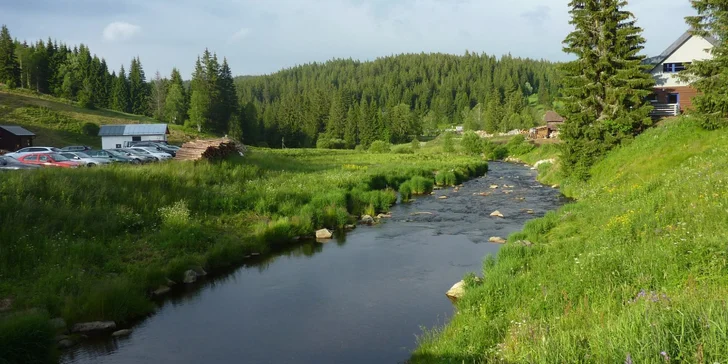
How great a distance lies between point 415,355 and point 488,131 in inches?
4830

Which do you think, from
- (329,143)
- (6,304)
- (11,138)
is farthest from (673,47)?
(11,138)

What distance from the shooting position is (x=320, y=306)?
13.5 m

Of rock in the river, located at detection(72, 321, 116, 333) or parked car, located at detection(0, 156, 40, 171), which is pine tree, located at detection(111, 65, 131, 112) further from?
rock in the river, located at detection(72, 321, 116, 333)

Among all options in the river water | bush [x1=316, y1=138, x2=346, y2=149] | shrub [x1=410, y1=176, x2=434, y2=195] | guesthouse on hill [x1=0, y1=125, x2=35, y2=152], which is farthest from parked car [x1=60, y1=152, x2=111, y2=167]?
bush [x1=316, y1=138, x2=346, y2=149]

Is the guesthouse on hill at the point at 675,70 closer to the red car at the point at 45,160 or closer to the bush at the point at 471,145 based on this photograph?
the bush at the point at 471,145

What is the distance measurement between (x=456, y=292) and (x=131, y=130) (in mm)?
72388

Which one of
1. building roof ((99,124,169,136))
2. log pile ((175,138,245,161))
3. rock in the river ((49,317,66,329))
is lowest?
rock in the river ((49,317,66,329))

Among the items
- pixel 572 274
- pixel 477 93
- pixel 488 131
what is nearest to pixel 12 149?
pixel 572 274

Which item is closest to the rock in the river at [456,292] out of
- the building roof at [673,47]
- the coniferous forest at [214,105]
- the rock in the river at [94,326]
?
the rock in the river at [94,326]

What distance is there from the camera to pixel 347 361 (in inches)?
406

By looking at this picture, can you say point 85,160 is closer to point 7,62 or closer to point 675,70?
point 675,70

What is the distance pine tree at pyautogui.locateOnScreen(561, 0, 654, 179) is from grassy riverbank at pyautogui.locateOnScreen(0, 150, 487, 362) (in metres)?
13.8

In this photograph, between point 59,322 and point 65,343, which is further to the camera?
point 59,322

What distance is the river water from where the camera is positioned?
430 inches
